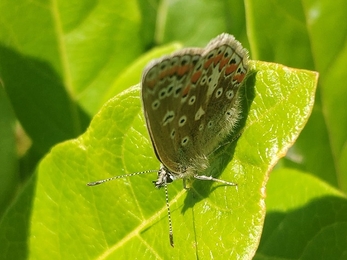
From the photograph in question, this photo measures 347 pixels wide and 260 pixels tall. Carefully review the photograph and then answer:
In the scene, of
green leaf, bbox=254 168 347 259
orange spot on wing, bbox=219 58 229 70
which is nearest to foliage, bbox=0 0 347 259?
green leaf, bbox=254 168 347 259

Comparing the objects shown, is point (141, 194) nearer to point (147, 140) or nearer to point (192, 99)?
point (147, 140)

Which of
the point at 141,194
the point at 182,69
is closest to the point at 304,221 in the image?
the point at 141,194

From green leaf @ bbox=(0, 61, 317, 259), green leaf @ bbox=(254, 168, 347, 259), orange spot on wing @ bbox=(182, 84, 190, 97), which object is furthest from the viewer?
green leaf @ bbox=(254, 168, 347, 259)

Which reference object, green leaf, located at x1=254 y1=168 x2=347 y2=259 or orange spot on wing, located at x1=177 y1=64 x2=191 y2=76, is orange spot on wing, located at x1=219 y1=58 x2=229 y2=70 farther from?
green leaf, located at x1=254 y1=168 x2=347 y2=259

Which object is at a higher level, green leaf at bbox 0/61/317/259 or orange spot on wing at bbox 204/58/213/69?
orange spot on wing at bbox 204/58/213/69

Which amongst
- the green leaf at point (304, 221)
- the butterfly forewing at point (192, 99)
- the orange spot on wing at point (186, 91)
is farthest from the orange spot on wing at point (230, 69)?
the green leaf at point (304, 221)

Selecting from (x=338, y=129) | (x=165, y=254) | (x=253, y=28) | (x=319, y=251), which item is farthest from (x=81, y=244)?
(x=338, y=129)

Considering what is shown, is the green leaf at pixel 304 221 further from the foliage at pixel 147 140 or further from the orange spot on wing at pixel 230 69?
the orange spot on wing at pixel 230 69
